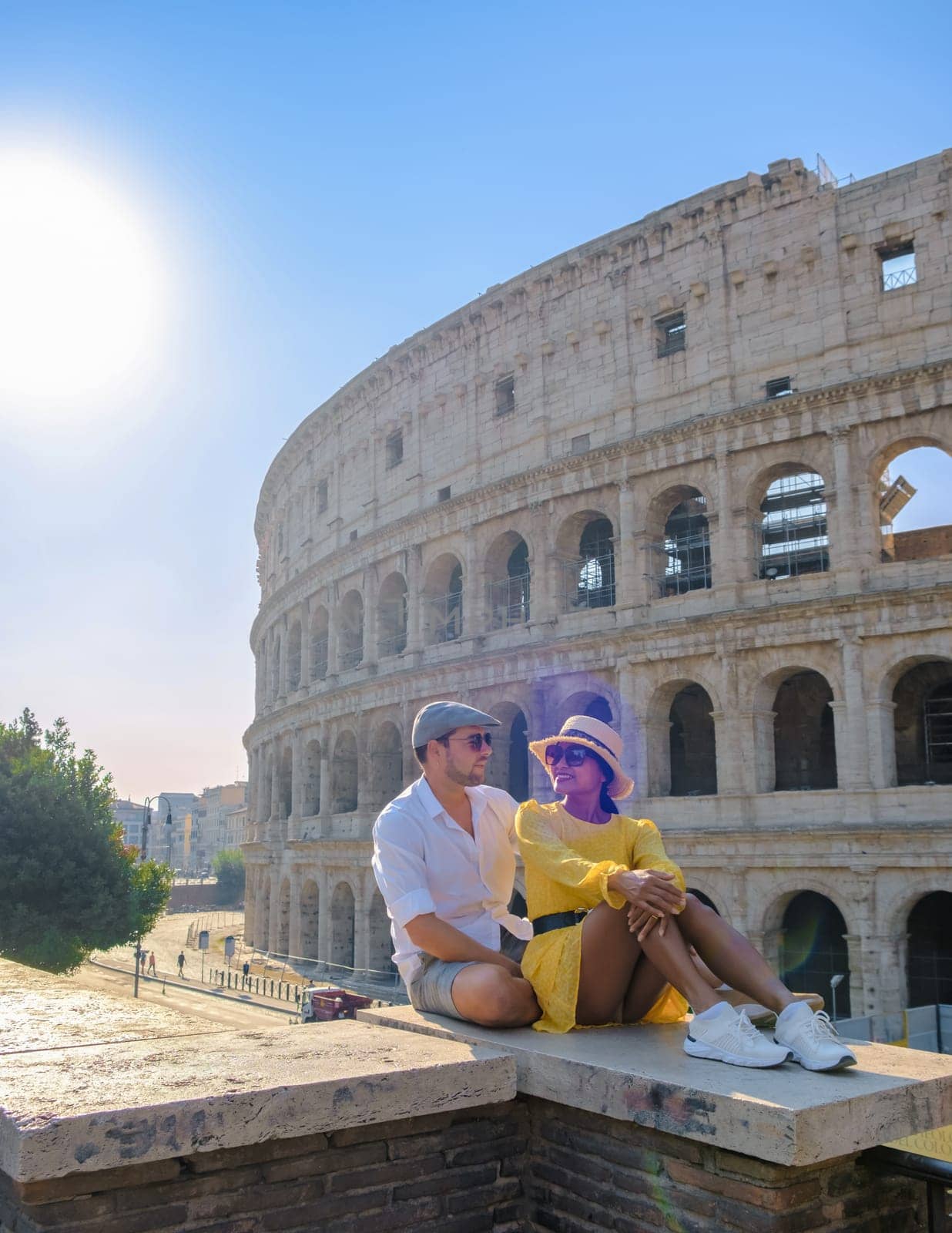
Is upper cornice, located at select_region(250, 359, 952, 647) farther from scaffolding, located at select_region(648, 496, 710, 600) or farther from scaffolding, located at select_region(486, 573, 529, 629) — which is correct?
scaffolding, located at select_region(486, 573, 529, 629)

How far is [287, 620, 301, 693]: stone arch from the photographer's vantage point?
37.2 meters

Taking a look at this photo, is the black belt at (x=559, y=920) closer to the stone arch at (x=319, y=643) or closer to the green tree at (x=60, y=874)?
the green tree at (x=60, y=874)

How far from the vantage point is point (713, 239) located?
22.9 meters

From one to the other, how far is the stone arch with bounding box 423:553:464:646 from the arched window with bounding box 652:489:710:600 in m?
5.60

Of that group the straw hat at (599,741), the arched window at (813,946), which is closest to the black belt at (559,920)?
the straw hat at (599,741)

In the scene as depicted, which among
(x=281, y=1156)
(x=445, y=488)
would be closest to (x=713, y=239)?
(x=445, y=488)

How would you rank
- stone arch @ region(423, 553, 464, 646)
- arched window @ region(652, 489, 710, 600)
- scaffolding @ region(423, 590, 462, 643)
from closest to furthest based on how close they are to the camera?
arched window @ region(652, 489, 710, 600) → stone arch @ region(423, 553, 464, 646) → scaffolding @ region(423, 590, 462, 643)

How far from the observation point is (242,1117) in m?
3.05

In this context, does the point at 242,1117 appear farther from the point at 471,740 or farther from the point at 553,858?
the point at 471,740

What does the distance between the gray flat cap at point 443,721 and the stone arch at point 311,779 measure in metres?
29.4

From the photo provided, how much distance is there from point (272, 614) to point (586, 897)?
3595cm

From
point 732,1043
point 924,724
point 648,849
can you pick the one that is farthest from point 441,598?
point 732,1043

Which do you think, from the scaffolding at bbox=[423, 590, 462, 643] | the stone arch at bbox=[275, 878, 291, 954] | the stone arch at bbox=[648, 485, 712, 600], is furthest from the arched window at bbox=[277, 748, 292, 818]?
the stone arch at bbox=[648, 485, 712, 600]

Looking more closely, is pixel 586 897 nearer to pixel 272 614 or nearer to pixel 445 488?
pixel 445 488
